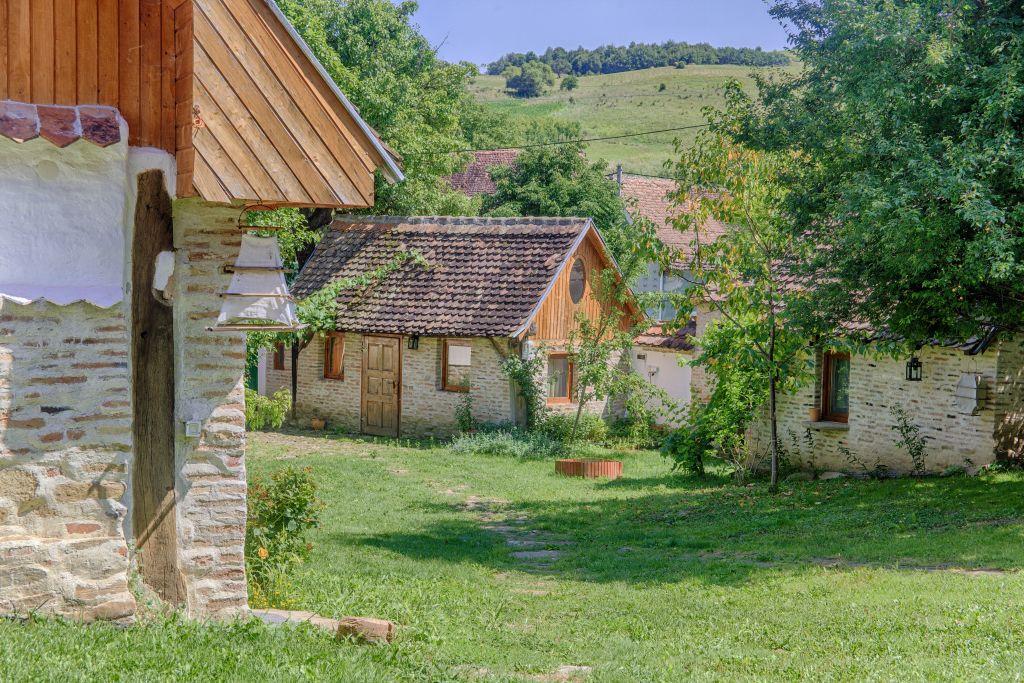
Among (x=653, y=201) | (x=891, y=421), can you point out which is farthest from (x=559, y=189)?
(x=891, y=421)

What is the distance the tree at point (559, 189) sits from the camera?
32156 mm

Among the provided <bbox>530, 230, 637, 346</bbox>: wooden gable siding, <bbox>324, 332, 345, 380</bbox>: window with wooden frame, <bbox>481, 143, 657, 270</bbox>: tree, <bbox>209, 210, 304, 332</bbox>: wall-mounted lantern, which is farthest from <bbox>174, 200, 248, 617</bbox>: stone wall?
<bbox>481, 143, 657, 270</bbox>: tree

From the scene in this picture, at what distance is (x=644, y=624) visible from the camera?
29.2 ft

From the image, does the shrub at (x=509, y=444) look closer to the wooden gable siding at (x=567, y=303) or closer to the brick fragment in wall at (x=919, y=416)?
the wooden gable siding at (x=567, y=303)

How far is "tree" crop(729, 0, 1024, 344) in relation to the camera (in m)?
11.0

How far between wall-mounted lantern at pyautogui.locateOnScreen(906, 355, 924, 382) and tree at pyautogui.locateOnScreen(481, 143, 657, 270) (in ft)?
48.9

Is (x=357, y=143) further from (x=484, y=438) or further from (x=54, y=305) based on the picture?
(x=484, y=438)

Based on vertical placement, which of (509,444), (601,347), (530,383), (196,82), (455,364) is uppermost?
(196,82)

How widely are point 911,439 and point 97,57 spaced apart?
1440 cm

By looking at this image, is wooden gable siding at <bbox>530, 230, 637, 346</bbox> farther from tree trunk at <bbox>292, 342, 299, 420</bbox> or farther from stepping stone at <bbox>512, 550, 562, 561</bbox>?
stepping stone at <bbox>512, 550, 562, 561</bbox>

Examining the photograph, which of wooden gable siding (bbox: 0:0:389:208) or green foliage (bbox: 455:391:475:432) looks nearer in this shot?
wooden gable siding (bbox: 0:0:389:208)

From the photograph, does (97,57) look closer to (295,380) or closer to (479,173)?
(295,380)

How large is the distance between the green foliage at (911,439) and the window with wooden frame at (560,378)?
27.8 ft

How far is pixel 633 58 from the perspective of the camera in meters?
107
